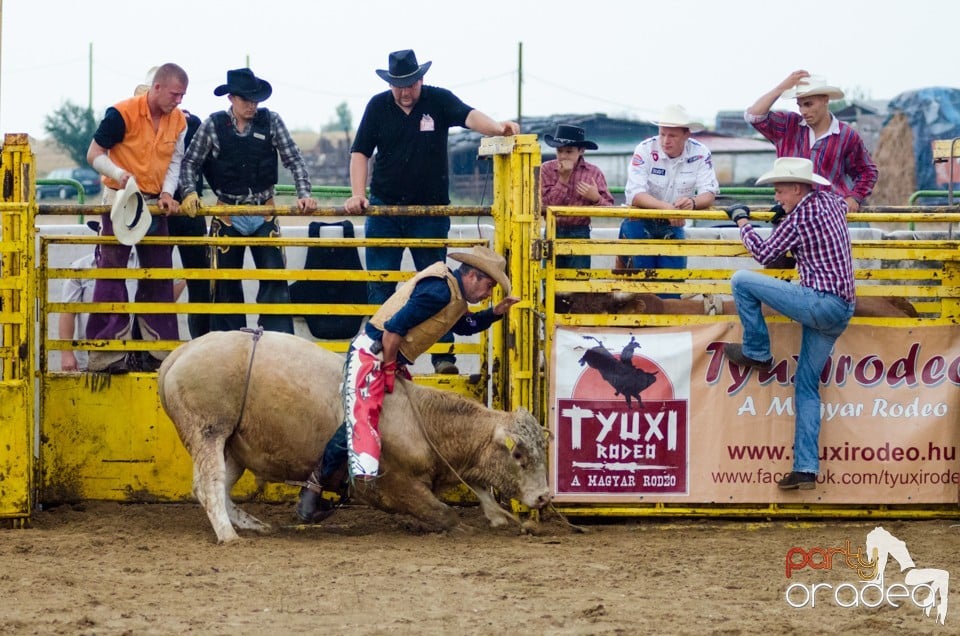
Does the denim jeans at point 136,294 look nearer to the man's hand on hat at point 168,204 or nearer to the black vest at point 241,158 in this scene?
the man's hand on hat at point 168,204

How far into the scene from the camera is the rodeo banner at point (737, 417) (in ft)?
24.6

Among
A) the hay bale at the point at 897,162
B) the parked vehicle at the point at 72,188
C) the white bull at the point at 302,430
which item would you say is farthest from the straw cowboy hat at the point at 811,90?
the parked vehicle at the point at 72,188

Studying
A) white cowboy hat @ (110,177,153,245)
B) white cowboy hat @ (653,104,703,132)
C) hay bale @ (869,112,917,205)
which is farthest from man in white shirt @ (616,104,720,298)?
hay bale @ (869,112,917,205)

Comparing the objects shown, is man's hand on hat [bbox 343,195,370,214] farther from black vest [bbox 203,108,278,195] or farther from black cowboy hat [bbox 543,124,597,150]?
black cowboy hat [bbox 543,124,597,150]

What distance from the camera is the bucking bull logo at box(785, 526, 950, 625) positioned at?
562cm

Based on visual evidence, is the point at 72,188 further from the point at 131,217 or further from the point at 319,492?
the point at 319,492

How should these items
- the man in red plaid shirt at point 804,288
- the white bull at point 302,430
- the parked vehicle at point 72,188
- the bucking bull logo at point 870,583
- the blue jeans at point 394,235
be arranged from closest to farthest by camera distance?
the bucking bull logo at point 870,583
the white bull at point 302,430
the man in red plaid shirt at point 804,288
the blue jeans at point 394,235
the parked vehicle at point 72,188

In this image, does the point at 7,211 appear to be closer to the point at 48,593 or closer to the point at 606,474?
the point at 48,593

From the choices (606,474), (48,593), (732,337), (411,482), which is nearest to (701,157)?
(732,337)

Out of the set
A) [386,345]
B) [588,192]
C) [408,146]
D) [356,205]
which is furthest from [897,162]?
[386,345]

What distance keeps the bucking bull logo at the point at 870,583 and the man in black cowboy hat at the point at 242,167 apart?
372 cm

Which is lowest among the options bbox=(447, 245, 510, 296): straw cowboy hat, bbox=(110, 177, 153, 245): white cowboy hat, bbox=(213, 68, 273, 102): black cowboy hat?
bbox=(447, 245, 510, 296): straw cowboy hat

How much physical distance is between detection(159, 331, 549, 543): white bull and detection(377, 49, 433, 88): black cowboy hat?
6.54 feet

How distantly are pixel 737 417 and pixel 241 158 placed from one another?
3.49m
